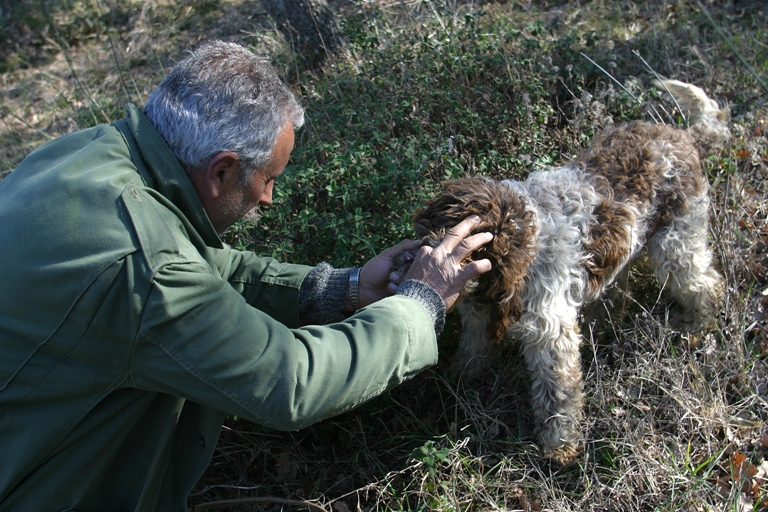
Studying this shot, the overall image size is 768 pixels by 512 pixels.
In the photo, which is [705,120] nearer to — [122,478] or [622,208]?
Result: [622,208]

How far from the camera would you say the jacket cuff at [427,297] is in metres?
2.93

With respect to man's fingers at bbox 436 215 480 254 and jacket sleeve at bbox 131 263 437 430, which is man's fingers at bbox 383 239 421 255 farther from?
jacket sleeve at bbox 131 263 437 430

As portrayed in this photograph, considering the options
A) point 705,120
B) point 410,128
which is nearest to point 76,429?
point 410,128

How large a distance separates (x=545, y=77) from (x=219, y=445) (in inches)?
161

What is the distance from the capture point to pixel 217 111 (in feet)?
8.69

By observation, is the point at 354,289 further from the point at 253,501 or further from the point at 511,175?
the point at 511,175

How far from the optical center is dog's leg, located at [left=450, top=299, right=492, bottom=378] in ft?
12.9

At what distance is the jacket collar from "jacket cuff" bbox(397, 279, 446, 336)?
987 millimetres

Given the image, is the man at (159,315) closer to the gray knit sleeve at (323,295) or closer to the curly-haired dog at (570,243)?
the curly-haired dog at (570,243)

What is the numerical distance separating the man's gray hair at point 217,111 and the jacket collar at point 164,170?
0.05 metres

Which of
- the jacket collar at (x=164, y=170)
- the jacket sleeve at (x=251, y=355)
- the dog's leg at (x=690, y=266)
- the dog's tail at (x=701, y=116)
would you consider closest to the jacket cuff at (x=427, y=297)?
the jacket sleeve at (x=251, y=355)

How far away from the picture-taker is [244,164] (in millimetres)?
2783

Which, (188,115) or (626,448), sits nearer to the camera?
(188,115)

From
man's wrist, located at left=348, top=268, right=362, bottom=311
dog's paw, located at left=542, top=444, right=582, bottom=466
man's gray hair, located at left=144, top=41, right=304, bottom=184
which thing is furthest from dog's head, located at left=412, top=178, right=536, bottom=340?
man's gray hair, located at left=144, top=41, right=304, bottom=184
